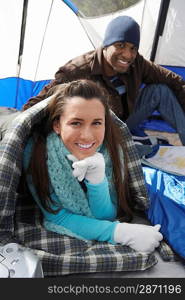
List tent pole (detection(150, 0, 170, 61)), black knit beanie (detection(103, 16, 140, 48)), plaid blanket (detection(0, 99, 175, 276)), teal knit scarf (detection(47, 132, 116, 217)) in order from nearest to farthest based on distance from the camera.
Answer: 1. plaid blanket (detection(0, 99, 175, 276))
2. teal knit scarf (detection(47, 132, 116, 217))
3. black knit beanie (detection(103, 16, 140, 48))
4. tent pole (detection(150, 0, 170, 61))

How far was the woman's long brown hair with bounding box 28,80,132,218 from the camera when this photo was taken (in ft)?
4.29

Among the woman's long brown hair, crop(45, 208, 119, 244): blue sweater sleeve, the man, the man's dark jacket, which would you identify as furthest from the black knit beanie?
crop(45, 208, 119, 244): blue sweater sleeve

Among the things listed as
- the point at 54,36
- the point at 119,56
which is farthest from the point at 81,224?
the point at 54,36

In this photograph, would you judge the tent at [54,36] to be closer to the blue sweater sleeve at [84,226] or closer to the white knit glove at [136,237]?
the blue sweater sleeve at [84,226]

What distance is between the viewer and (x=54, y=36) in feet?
8.79

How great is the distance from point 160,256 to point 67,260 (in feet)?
1.21

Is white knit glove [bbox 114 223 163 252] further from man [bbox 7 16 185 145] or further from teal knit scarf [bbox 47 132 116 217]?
man [bbox 7 16 185 145]

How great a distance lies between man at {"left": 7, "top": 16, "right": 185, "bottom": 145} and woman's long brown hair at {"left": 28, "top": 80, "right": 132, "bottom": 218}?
0.63 metres

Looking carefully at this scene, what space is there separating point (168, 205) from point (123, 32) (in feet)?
3.44

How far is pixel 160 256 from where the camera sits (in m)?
1.33

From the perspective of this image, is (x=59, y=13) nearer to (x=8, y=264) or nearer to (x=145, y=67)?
(x=145, y=67)

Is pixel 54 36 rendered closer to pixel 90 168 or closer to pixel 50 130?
pixel 50 130

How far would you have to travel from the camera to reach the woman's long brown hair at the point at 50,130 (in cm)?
131

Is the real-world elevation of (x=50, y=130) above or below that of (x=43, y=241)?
above
